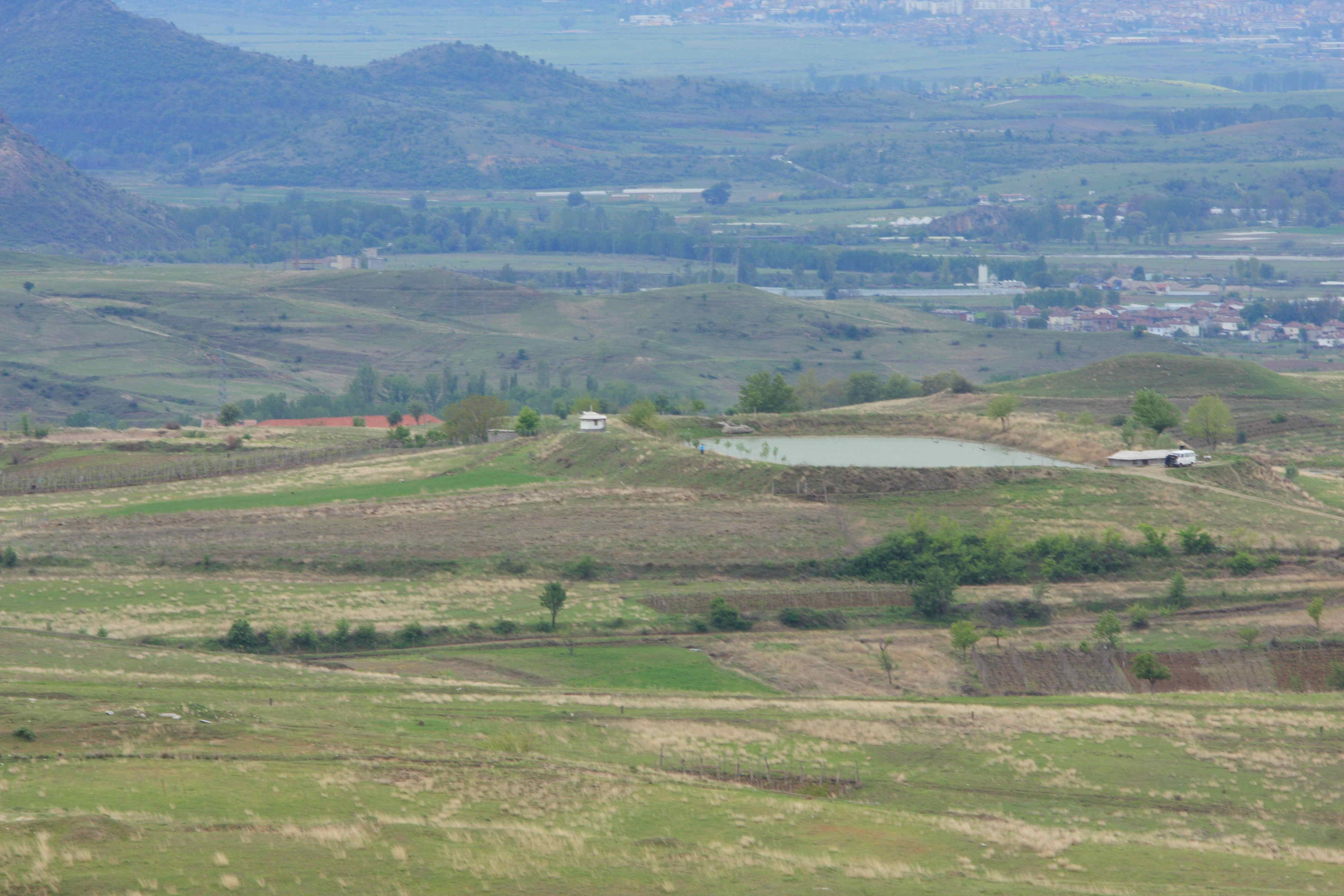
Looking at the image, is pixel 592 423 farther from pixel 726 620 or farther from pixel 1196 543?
pixel 1196 543

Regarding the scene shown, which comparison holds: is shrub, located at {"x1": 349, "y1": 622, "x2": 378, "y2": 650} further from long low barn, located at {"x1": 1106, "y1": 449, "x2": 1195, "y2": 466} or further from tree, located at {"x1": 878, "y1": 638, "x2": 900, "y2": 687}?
long low barn, located at {"x1": 1106, "y1": 449, "x2": 1195, "y2": 466}

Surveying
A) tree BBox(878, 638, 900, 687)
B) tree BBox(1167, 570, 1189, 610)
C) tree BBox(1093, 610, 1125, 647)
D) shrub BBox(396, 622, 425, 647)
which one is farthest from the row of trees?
shrub BBox(396, 622, 425, 647)

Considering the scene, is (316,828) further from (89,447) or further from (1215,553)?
(89,447)

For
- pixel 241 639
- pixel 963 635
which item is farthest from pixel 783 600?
pixel 241 639

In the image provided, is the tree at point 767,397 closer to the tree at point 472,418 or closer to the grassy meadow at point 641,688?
the grassy meadow at point 641,688

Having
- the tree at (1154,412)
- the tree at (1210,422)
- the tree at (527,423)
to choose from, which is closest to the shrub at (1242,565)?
the tree at (1154,412)

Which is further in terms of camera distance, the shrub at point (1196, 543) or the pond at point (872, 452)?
the pond at point (872, 452)

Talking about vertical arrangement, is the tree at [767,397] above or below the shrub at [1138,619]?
above
